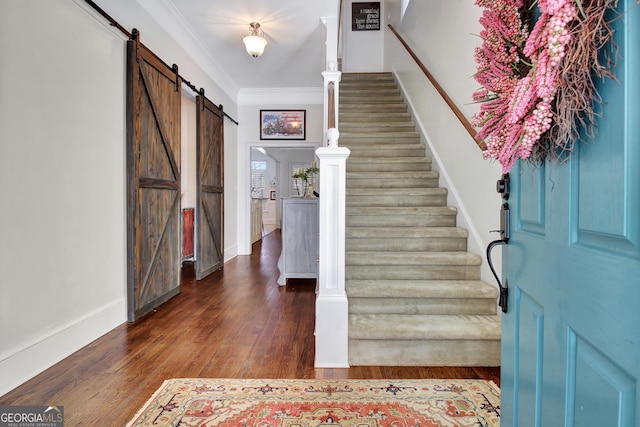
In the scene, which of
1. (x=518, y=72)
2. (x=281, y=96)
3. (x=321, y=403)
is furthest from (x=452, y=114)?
(x=281, y=96)

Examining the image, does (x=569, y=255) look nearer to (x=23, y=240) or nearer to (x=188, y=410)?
(x=188, y=410)

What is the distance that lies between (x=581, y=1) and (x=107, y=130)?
9.09 ft

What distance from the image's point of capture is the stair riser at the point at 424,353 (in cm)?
199

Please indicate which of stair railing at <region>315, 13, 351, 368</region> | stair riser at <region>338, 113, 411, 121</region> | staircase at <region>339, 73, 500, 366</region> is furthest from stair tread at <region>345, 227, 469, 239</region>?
stair riser at <region>338, 113, 411, 121</region>

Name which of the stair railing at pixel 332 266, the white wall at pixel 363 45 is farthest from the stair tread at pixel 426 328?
the white wall at pixel 363 45

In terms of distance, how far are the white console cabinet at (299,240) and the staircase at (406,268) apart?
2.29 ft

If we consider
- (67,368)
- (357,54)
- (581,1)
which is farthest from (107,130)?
(357,54)

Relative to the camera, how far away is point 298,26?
369cm

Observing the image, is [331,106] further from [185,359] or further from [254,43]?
[185,359]

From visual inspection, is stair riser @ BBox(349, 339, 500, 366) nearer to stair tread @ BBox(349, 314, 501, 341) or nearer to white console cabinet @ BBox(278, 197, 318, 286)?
stair tread @ BBox(349, 314, 501, 341)

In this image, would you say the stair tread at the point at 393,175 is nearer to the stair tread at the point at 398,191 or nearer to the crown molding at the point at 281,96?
the stair tread at the point at 398,191

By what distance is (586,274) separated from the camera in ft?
2.10

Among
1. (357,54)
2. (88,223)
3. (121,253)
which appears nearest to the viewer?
(88,223)

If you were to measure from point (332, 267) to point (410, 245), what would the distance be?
100 cm
